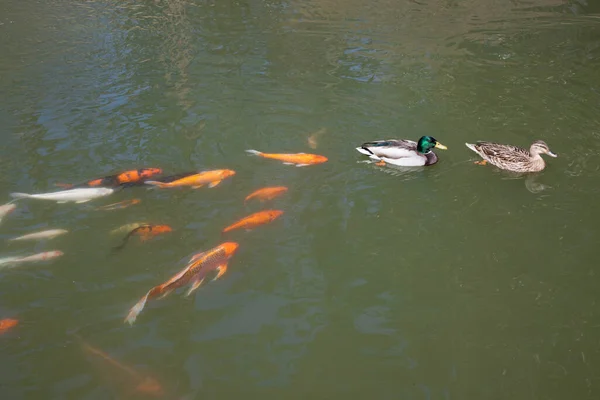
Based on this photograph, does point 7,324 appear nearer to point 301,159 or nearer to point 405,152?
point 301,159

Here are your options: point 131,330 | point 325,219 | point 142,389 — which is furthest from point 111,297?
point 325,219

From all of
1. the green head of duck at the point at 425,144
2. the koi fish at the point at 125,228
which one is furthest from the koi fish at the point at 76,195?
the green head of duck at the point at 425,144

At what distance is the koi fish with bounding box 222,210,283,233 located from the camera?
7.14 meters

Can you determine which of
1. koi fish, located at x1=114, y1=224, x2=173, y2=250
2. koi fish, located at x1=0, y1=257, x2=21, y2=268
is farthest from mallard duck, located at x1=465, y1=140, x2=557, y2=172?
koi fish, located at x1=0, y1=257, x2=21, y2=268

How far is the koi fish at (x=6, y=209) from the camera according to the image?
7449 millimetres

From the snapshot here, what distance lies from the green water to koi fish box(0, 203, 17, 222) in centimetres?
15

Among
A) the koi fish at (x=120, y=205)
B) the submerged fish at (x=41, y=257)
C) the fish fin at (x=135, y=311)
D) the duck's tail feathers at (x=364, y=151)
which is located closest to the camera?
the fish fin at (x=135, y=311)

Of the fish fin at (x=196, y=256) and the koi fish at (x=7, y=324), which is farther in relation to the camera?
the fish fin at (x=196, y=256)

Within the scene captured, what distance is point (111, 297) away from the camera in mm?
6102

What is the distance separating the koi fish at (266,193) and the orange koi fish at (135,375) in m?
3.05

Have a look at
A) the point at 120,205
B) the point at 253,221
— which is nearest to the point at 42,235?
the point at 120,205

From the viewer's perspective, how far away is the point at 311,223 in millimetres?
7426

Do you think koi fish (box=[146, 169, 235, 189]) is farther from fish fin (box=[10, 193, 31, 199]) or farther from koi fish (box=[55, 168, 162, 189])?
fish fin (box=[10, 193, 31, 199])

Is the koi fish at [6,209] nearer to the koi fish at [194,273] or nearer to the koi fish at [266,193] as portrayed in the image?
the koi fish at [194,273]
